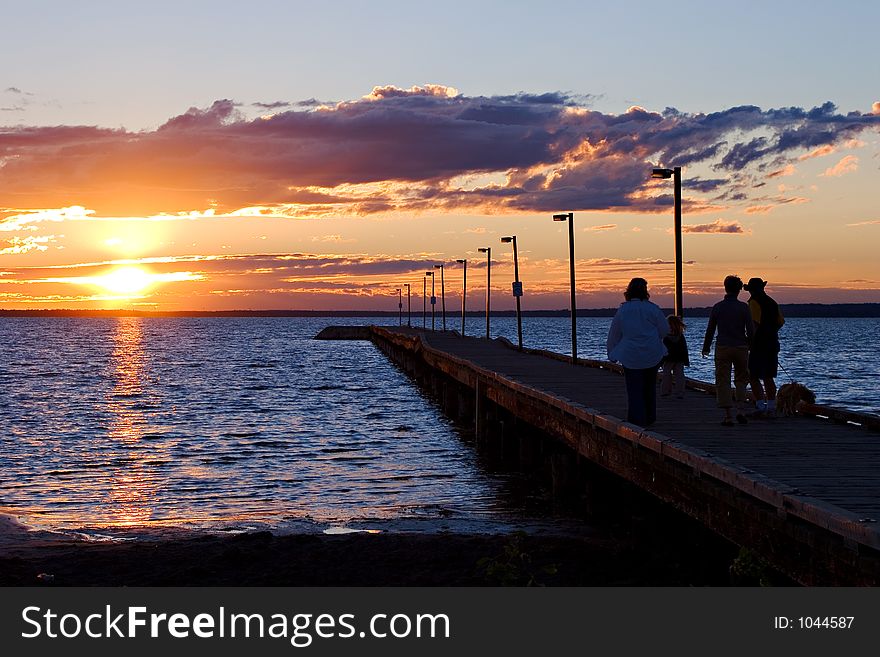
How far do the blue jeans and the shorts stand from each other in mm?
1580

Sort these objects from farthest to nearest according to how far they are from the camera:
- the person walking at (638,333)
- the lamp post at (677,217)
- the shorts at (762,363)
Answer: the lamp post at (677,217)
the shorts at (762,363)
the person walking at (638,333)

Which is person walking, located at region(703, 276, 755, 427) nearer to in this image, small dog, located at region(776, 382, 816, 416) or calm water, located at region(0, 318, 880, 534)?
small dog, located at region(776, 382, 816, 416)

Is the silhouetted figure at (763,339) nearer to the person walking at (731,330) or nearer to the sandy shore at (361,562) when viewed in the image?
the person walking at (731,330)

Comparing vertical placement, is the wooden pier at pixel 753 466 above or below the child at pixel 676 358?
below

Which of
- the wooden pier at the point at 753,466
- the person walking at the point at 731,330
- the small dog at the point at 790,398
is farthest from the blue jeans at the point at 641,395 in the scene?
the small dog at the point at 790,398

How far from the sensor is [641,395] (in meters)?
14.0

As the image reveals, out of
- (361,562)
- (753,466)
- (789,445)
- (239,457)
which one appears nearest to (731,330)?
(789,445)

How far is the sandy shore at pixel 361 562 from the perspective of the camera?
11727 mm

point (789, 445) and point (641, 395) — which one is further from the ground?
point (641, 395)

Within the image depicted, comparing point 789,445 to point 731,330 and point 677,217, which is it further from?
point 677,217

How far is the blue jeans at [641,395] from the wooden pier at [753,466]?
0.69 ft

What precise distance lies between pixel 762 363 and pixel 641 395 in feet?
6.12

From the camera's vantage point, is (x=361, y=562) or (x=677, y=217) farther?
(x=677, y=217)
